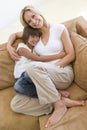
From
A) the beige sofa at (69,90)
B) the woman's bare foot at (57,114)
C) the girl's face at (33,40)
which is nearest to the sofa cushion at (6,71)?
the beige sofa at (69,90)

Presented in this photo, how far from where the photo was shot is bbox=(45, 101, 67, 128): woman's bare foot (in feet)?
5.68

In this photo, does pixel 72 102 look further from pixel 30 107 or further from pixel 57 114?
pixel 30 107

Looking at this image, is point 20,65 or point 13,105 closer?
point 13,105

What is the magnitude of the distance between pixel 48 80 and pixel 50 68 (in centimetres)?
12

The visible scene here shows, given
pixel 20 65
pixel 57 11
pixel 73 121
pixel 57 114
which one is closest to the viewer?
pixel 73 121

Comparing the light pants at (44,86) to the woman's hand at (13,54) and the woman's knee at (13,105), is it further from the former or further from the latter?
the woman's hand at (13,54)

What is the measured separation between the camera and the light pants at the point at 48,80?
Result: 5.92 feet

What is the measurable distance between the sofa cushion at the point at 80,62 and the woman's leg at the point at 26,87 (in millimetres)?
353

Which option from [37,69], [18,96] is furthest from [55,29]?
[18,96]

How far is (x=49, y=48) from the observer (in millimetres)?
2080

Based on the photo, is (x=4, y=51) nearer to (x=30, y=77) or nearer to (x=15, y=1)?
(x=30, y=77)

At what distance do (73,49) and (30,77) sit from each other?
0.44 metres

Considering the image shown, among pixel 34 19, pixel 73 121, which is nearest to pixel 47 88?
pixel 73 121

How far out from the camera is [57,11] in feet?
14.1
